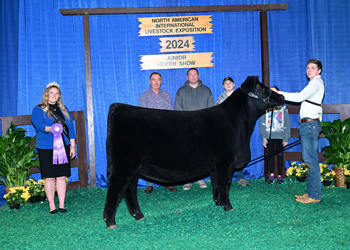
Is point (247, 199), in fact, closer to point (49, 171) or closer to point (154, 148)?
point (154, 148)

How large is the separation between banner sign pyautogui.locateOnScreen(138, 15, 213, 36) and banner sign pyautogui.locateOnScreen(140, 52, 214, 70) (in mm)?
433

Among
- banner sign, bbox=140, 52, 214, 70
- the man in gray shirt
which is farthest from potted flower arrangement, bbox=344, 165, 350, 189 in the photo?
banner sign, bbox=140, 52, 214, 70

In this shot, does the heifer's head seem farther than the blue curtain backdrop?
No

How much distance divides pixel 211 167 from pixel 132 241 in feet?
4.22

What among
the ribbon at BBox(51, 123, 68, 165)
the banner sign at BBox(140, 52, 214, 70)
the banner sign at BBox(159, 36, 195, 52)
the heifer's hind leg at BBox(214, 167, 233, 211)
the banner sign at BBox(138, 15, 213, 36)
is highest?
the banner sign at BBox(138, 15, 213, 36)

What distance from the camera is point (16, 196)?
4312mm

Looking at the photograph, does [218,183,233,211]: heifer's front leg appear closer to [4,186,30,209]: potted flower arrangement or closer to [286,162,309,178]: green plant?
[286,162,309,178]: green plant

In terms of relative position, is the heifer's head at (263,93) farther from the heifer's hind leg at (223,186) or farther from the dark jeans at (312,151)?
the heifer's hind leg at (223,186)

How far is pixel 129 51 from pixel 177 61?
942 millimetres

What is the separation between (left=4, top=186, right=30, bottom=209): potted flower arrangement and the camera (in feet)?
14.1

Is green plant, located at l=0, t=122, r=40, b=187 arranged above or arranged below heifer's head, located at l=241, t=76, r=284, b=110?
below

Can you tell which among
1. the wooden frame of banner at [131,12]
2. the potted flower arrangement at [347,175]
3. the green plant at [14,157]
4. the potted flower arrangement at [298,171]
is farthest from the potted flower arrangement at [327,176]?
the green plant at [14,157]

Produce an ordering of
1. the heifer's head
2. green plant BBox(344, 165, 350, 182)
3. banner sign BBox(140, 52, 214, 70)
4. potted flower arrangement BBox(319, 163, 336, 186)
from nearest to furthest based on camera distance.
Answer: the heifer's head
green plant BBox(344, 165, 350, 182)
potted flower arrangement BBox(319, 163, 336, 186)
banner sign BBox(140, 52, 214, 70)

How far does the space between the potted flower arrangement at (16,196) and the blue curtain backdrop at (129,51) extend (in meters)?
1.27
